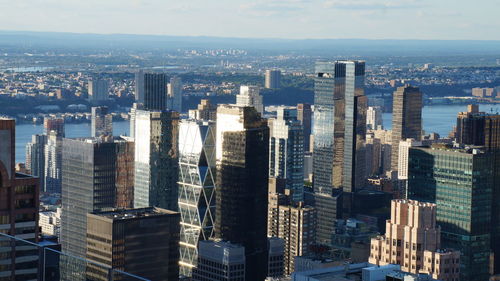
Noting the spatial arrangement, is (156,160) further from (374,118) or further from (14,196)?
(374,118)

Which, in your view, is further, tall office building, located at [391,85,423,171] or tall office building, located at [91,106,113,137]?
tall office building, located at [91,106,113,137]

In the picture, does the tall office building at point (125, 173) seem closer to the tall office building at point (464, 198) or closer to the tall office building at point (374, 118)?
the tall office building at point (464, 198)

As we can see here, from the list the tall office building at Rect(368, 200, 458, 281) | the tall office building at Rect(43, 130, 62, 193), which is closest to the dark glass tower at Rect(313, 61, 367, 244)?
the tall office building at Rect(43, 130, 62, 193)

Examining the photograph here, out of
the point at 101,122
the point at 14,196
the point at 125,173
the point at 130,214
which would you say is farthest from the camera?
the point at 101,122

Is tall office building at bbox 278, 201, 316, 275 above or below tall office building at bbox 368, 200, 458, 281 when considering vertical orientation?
below

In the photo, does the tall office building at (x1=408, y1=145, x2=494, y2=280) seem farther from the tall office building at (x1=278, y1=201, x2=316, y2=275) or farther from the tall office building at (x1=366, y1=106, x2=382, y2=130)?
the tall office building at (x1=366, y1=106, x2=382, y2=130)

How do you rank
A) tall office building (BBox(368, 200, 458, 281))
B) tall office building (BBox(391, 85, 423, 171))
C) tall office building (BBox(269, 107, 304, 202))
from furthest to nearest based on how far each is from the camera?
1. tall office building (BBox(391, 85, 423, 171))
2. tall office building (BBox(269, 107, 304, 202))
3. tall office building (BBox(368, 200, 458, 281))

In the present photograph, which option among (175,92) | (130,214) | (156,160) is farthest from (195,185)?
(175,92)
